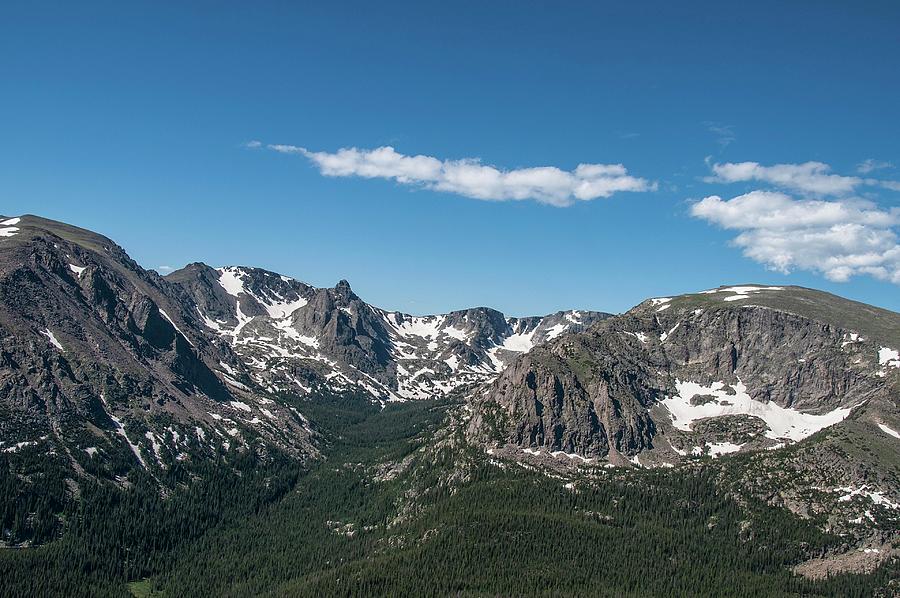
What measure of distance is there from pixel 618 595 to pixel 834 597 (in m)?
64.2

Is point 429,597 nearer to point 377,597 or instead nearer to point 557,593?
point 377,597

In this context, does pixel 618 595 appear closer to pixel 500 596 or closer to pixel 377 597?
pixel 500 596

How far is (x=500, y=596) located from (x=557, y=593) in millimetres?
17006

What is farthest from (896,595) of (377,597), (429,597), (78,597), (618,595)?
(78,597)

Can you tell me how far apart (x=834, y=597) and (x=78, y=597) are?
224610mm

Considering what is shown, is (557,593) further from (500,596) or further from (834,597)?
(834,597)

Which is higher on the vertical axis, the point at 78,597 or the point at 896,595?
the point at 896,595

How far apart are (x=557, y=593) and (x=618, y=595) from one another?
18339 millimetres

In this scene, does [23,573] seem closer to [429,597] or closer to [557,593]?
[429,597]

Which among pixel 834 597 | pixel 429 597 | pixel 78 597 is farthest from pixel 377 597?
pixel 834 597

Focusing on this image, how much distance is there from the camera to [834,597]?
199375mm

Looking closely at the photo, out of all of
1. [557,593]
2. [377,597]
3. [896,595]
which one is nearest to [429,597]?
[377,597]

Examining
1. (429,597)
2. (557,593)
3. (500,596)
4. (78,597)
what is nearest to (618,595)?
(557,593)

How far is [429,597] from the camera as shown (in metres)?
199
